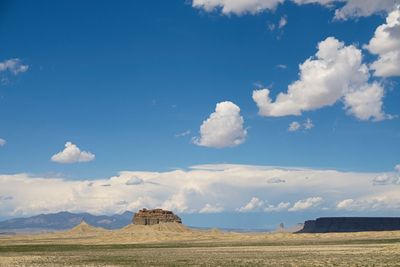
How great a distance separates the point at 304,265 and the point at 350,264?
4679mm

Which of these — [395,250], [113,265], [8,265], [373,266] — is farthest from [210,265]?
[395,250]

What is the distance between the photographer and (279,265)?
55531 millimetres

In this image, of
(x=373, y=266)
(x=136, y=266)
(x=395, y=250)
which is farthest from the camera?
(x=395, y=250)

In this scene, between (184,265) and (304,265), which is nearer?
(304,265)

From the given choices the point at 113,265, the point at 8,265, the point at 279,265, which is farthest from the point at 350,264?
the point at 8,265

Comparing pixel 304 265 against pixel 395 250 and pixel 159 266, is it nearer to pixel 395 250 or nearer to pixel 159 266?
pixel 159 266

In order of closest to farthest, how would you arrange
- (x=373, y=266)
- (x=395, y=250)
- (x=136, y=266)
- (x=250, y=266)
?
(x=373, y=266), (x=250, y=266), (x=136, y=266), (x=395, y=250)

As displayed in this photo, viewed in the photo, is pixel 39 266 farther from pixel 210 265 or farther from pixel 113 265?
pixel 210 265

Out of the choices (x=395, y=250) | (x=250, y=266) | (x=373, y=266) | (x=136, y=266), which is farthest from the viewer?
(x=395, y=250)

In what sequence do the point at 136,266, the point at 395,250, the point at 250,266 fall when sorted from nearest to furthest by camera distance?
the point at 250,266
the point at 136,266
the point at 395,250

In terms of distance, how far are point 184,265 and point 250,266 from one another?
7619mm

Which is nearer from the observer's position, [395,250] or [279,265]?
[279,265]

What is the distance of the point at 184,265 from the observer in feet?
193

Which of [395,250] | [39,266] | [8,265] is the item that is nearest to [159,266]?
[39,266]
